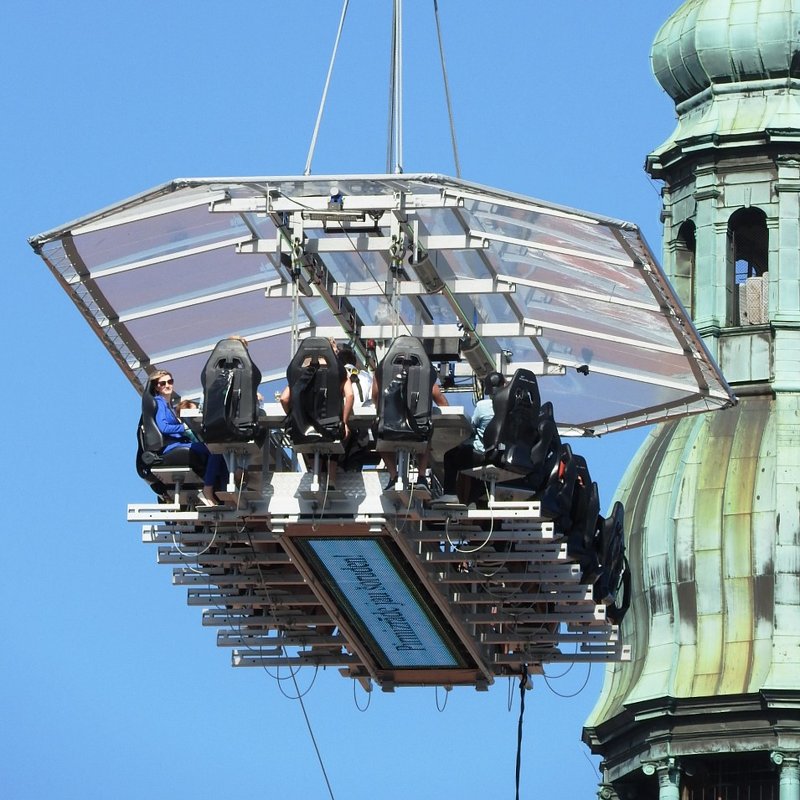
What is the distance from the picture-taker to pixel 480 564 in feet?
179

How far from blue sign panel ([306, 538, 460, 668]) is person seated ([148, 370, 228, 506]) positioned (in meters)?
1.68

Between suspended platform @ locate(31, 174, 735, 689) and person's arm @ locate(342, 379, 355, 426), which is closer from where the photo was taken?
person's arm @ locate(342, 379, 355, 426)

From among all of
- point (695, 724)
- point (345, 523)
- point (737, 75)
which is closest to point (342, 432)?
point (345, 523)

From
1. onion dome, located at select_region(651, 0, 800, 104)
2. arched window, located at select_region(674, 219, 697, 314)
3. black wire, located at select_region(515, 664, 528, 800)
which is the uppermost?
onion dome, located at select_region(651, 0, 800, 104)

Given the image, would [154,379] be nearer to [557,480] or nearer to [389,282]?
[389,282]

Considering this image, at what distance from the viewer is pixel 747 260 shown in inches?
3034

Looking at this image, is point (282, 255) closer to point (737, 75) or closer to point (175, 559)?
point (175, 559)

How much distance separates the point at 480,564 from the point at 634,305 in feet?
11.0

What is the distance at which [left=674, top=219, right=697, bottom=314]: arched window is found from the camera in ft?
250

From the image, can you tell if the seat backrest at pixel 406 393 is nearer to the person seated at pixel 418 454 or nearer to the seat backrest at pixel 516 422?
the person seated at pixel 418 454

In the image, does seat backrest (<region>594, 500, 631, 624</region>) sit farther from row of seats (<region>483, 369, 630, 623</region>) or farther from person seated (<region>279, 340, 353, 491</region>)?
person seated (<region>279, 340, 353, 491</region>)

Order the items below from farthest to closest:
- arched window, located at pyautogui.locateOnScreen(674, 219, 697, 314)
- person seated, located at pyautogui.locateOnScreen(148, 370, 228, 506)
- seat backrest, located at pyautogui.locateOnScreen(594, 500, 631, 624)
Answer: arched window, located at pyautogui.locateOnScreen(674, 219, 697, 314) < seat backrest, located at pyautogui.locateOnScreen(594, 500, 631, 624) < person seated, located at pyautogui.locateOnScreen(148, 370, 228, 506)

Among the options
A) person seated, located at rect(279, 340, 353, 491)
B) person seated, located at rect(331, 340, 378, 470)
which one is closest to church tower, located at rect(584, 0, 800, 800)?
person seated, located at rect(331, 340, 378, 470)

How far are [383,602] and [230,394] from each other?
5.65m
